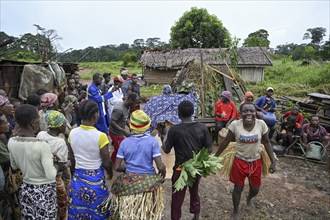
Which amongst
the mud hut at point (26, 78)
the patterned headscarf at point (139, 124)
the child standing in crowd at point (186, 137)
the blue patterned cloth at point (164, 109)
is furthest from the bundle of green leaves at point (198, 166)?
the mud hut at point (26, 78)

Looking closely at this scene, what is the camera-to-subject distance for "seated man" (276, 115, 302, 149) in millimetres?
6941

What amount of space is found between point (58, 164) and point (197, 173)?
5.33 ft


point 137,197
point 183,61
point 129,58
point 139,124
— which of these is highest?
point 129,58

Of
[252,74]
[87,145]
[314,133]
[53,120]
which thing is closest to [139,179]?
[87,145]

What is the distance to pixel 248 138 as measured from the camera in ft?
11.6

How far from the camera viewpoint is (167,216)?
13.1 feet

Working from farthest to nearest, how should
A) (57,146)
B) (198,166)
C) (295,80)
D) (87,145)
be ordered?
1. (295,80)
2. (198,166)
3. (57,146)
4. (87,145)

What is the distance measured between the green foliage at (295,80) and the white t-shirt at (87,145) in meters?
14.7

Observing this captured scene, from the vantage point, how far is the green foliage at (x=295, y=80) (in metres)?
16.1

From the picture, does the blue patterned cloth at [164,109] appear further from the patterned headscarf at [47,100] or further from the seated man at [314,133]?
the seated man at [314,133]

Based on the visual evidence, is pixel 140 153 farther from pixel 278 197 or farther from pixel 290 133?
pixel 290 133

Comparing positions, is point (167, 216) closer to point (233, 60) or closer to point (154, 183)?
point (154, 183)

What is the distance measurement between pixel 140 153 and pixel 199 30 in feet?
83.3

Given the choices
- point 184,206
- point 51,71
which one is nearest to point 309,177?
point 184,206
